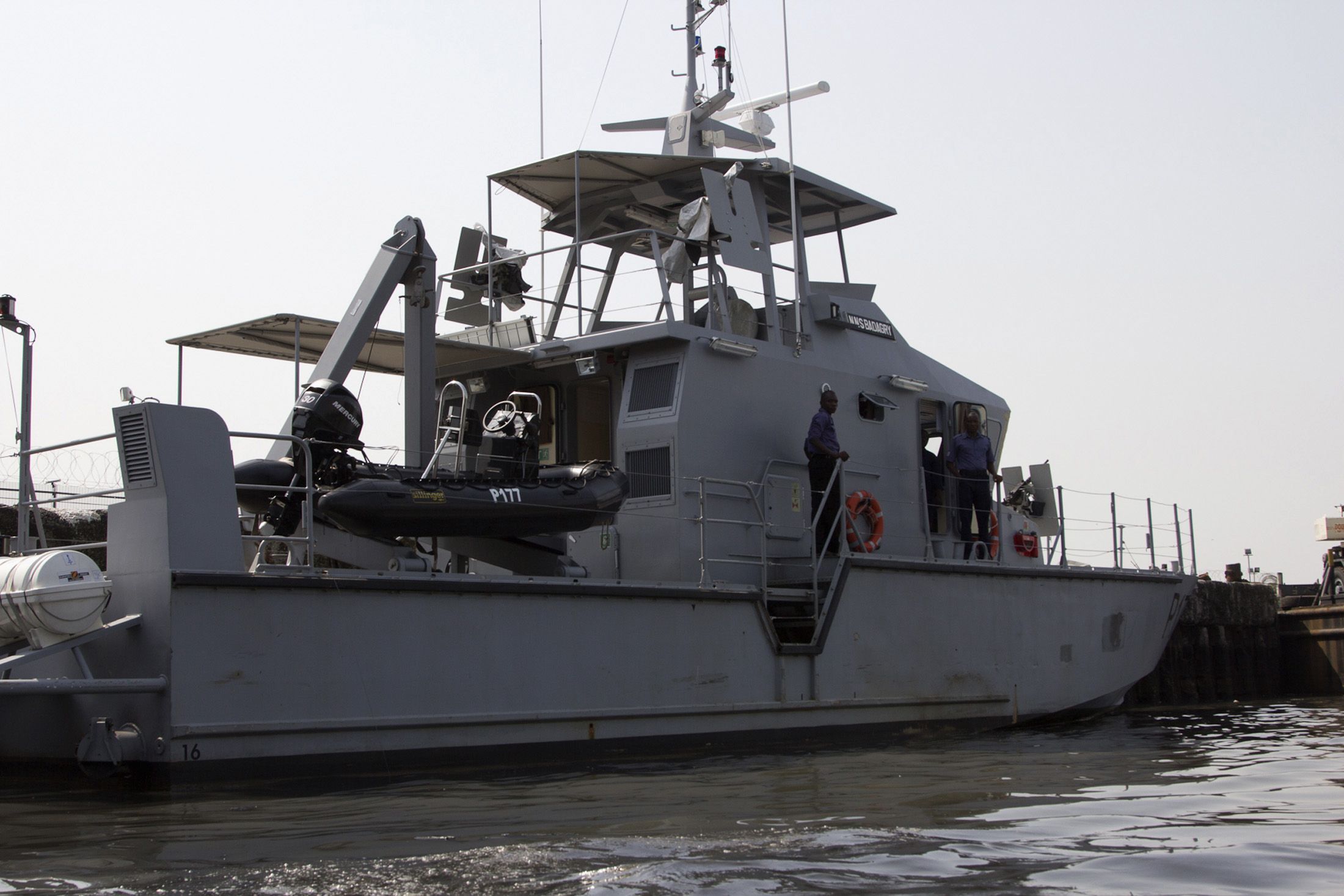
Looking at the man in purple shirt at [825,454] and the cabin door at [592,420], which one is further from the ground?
the cabin door at [592,420]

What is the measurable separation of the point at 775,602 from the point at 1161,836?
17.2 feet

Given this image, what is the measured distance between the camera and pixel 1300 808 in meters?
5.34

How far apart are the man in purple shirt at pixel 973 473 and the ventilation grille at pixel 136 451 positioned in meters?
6.67

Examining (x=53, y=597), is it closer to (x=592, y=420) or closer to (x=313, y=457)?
(x=313, y=457)

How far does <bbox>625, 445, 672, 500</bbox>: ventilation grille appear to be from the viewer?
9.19 meters

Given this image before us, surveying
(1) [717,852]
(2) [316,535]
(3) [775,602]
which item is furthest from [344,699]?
(3) [775,602]

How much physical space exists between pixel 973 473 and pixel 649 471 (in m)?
3.22

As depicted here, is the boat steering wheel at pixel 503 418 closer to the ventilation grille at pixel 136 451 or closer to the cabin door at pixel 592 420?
the cabin door at pixel 592 420

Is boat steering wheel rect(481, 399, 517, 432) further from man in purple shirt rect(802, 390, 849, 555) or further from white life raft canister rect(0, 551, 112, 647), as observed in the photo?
white life raft canister rect(0, 551, 112, 647)

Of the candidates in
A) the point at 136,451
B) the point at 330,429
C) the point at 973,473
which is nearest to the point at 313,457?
the point at 330,429

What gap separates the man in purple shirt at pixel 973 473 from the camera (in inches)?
433

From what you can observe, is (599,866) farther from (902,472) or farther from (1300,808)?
(902,472)

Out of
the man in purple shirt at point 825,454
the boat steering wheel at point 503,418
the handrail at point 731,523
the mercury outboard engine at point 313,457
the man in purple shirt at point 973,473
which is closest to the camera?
the mercury outboard engine at point 313,457

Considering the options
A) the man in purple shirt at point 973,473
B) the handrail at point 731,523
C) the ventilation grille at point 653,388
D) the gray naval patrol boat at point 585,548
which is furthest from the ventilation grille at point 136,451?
the man in purple shirt at point 973,473
